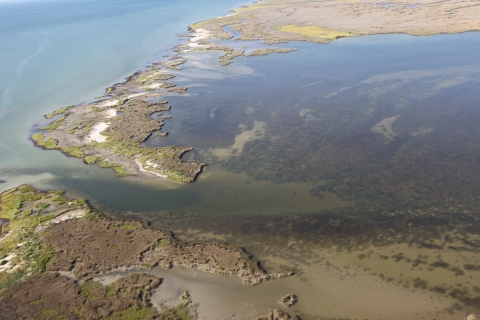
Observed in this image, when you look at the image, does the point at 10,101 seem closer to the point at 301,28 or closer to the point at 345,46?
the point at 345,46

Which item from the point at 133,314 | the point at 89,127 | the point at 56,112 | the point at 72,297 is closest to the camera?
the point at 133,314

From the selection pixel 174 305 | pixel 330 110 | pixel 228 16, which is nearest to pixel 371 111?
pixel 330 110

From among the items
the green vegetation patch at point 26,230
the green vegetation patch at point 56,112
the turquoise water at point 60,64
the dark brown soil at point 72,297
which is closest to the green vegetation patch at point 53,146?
the turquoise water at point 60,64

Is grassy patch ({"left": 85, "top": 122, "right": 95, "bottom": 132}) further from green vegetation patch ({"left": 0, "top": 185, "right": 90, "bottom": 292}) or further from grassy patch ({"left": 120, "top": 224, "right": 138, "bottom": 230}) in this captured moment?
grassy patch ({"left": 120, "top": 224, "right": 138, "bottom": 230})

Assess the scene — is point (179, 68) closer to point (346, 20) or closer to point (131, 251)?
point (131, 251)

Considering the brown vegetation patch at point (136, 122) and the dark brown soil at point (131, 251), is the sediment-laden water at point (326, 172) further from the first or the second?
the brown vegetation patch at point (136, 122)

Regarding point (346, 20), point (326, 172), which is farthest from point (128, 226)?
point (346, 20)
